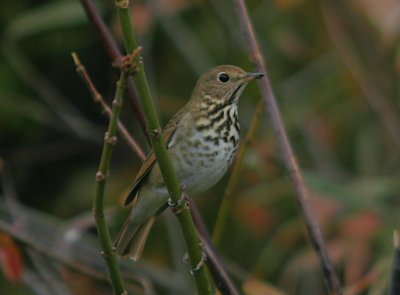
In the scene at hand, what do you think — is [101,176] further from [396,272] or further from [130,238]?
[130,238]

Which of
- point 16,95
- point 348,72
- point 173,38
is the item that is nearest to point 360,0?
point 348,72

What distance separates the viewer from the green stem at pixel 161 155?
1.96 metres

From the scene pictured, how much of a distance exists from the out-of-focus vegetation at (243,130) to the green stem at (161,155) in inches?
63.3

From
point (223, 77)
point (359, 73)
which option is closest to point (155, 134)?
point (223, 77)

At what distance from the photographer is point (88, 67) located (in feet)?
18.7

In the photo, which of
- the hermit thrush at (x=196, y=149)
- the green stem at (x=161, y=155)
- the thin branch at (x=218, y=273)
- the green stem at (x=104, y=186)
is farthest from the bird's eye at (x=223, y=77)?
the green stem at (x=104, y=186)

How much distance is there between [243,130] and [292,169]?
2.37 meters

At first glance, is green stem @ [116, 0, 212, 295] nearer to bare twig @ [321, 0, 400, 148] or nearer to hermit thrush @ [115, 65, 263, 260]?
hermit thrush @ [115, 65, 263, 260]

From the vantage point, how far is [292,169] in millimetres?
2662

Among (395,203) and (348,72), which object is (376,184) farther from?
(348,72)

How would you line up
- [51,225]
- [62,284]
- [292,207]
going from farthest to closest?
[292,207] → [51,225] → [62,284]

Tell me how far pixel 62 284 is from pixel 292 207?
1604 mm

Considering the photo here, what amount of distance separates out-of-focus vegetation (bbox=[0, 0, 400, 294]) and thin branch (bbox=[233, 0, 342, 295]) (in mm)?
1341

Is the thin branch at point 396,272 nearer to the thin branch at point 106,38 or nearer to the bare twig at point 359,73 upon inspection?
the thin branch at point 106,38
